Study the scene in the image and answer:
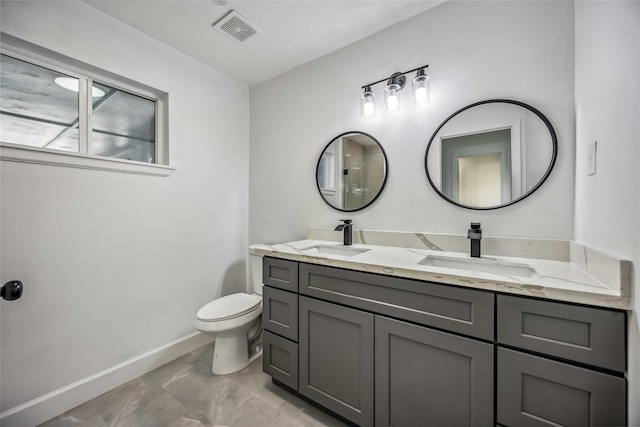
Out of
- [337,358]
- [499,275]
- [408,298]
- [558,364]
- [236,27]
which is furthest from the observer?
[236,27]

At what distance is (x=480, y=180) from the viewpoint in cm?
141

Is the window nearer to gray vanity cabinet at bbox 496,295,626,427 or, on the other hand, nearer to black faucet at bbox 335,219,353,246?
black faucet at bbox 335,219,353,246

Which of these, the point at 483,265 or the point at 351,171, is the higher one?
the point at 351,171

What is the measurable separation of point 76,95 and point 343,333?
2205 mm

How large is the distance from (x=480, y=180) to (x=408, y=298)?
2.80 feet

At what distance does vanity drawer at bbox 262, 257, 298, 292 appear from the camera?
1.43m

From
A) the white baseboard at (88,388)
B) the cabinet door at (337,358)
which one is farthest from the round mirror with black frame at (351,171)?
the white baseboard at (88,388)

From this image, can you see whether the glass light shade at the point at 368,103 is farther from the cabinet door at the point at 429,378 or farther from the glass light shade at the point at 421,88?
the cabinet door at the point at 429,378

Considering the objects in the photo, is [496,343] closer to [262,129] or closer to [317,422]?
[317,422]

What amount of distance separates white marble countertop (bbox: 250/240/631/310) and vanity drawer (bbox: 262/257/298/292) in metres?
0.04

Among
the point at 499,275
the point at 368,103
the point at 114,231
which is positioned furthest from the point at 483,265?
the point at 114,231

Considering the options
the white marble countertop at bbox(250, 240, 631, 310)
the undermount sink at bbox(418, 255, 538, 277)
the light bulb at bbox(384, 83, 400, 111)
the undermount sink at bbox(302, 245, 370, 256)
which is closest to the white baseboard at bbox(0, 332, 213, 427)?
the white marble countertop at bbox(250, 240, 631, 310)

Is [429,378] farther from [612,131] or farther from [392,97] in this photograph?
[392,97]

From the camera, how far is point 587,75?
103 centimetres
